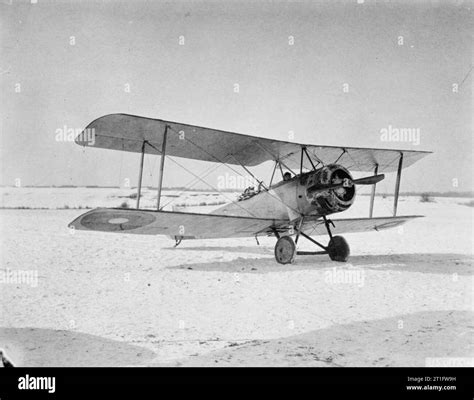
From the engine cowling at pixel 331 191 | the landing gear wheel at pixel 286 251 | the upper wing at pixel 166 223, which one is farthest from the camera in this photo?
the landing gear wheel at pixel 286 251

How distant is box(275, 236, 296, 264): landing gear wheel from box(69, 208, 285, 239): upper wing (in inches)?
26.3

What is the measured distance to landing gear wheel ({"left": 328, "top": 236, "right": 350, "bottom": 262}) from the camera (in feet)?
30.7

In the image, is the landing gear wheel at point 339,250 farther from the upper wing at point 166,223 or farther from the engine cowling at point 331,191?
the upper wing at point 166,223

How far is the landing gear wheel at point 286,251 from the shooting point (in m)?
8.77

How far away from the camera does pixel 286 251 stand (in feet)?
29.0

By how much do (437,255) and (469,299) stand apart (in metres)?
5.37

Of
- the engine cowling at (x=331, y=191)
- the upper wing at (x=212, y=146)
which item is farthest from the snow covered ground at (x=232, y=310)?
the upper wing at (x=212, y=146)

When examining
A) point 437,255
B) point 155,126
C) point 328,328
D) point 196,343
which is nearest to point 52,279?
point 155,126

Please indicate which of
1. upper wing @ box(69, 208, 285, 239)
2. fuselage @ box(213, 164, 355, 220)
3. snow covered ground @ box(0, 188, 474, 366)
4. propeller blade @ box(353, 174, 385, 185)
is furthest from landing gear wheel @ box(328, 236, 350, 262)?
propeller blade @ box(353, 174, 385, 185)

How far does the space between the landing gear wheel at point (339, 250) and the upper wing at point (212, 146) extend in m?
2.27

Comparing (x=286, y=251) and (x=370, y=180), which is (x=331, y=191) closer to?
(x=370, y=180)

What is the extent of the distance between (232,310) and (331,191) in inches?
169

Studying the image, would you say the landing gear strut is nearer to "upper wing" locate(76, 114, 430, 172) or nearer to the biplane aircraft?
the biplane aircraft
